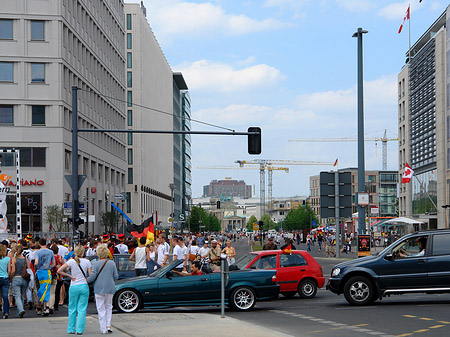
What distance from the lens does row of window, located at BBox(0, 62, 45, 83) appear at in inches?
2190

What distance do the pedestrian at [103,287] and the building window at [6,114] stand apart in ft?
146

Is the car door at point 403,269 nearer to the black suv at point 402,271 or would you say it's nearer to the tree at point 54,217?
the black suv at point 402,271

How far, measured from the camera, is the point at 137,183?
103375 millimetres

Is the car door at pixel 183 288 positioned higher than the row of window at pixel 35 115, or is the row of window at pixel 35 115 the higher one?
the row of window at pixel 35 115

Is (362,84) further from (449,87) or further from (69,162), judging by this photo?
(449,87)

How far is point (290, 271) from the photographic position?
21000 mm

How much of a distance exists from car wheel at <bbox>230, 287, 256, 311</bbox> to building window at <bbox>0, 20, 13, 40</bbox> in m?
42.6

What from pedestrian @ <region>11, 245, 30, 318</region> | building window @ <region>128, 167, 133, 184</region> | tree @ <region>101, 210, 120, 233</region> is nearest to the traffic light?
pedestrian @ <region>11, 245, 30, 318</region>

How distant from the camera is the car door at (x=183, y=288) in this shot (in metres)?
17.7

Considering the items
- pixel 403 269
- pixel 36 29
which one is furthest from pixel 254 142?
pixel 36 29

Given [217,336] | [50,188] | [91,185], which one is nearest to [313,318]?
[217,336]

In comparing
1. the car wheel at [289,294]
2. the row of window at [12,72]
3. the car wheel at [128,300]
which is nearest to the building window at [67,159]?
the row of window at [12,72]

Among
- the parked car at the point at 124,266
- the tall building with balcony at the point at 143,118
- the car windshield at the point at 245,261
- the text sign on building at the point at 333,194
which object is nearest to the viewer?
the car windshield at the point at 245,261

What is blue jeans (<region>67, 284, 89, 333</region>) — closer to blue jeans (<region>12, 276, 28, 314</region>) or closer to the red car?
blue jeans (<region>12, 276, 28, 314</region>)
